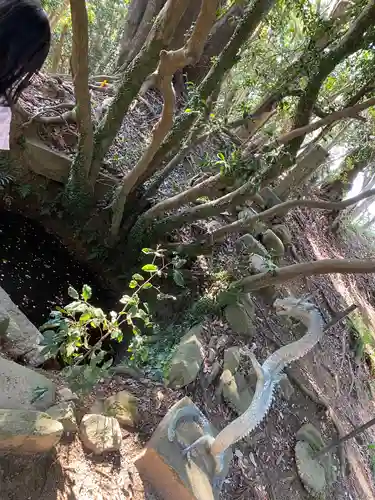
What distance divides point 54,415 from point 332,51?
2.71 metres

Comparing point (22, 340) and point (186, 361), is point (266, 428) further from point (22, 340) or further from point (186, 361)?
point (22, 340)

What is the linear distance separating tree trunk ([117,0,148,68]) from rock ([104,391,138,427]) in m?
4.16

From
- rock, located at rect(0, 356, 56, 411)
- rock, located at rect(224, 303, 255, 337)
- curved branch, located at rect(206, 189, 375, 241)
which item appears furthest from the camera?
rock, located at rect(224, 303, 255, 337)

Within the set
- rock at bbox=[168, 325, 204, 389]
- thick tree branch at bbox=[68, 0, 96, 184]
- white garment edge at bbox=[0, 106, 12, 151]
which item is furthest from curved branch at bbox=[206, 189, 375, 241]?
white garment edge at bbox=[0, 106, 12, 151]

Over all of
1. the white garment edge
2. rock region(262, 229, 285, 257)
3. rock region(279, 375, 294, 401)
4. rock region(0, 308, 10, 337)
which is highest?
the white garment edge

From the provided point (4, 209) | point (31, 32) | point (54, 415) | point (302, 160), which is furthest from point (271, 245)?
point (31, 32)

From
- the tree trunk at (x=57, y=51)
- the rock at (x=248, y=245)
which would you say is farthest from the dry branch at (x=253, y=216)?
the tree trunk at (x=57, y=51)

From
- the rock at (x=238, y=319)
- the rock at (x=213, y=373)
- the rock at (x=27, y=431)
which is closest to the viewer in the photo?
the rock at (x=27, y=431)

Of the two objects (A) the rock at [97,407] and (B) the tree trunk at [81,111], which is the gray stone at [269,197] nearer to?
(B) the tree trunk at [81,111]

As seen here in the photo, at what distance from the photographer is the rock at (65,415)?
2285mm

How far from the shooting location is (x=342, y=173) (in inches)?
270

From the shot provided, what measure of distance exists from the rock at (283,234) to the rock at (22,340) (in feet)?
10.9

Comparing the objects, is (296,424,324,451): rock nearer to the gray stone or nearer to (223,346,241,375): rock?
(223,346,241,375): rock

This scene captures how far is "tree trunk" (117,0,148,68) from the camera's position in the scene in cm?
562
